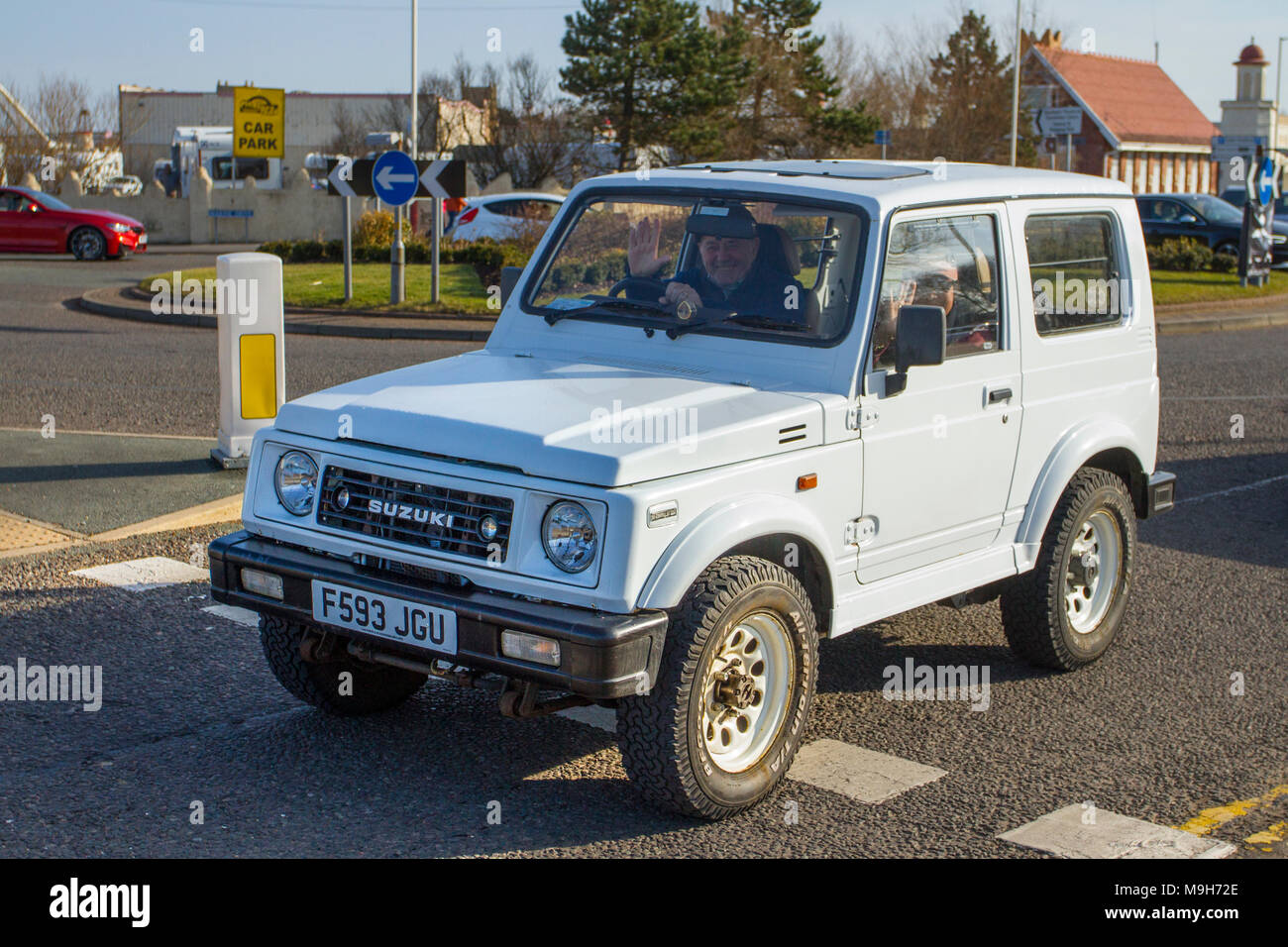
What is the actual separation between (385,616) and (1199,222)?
98.5 feet

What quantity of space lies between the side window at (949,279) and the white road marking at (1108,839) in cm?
164

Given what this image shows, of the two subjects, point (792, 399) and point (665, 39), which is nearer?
point (792, 399)

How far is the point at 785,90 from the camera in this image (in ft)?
166

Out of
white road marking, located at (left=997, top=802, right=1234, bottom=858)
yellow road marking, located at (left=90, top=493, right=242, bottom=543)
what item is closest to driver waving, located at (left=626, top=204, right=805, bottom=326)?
white road marking, located at (left=997, top=802, right=1234, bottom=858)

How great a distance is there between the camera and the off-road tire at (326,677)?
514 cm

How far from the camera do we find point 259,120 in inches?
789

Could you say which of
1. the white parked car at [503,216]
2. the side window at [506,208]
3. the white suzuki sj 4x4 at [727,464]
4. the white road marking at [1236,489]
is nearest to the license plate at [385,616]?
the white suzuki sj 4x4 at [727,464]

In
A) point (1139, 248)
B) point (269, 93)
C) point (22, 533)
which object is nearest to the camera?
point (1139, 248)

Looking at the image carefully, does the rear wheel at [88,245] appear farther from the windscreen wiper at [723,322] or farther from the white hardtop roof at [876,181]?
the windscreen wiper at [723,322]

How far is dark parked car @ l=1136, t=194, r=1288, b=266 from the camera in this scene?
101ft

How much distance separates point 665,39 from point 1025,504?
40.9 metres
